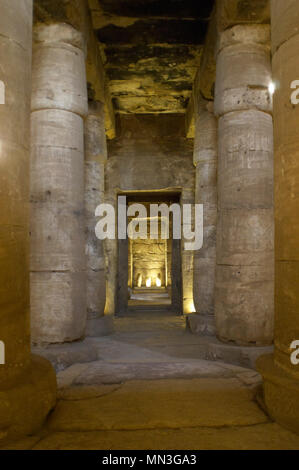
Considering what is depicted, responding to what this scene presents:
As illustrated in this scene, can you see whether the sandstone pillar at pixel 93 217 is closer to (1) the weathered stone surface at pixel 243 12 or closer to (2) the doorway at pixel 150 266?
(2) the doorway at pixel 150 266

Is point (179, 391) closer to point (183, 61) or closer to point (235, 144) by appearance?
point (235, 144)

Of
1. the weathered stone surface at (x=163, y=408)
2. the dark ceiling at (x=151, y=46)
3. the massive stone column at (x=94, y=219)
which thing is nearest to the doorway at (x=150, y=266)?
the dark ceiling at (x=151, y=46)

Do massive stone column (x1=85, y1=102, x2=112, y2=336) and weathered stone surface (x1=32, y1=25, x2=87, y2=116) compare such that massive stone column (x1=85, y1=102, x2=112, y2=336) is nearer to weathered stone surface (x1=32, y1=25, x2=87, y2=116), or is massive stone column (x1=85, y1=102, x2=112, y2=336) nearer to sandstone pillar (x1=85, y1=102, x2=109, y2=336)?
sandstone pillar (x1=85, y1=102, x2=109, y2=336)

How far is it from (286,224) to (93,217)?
6.60 metres

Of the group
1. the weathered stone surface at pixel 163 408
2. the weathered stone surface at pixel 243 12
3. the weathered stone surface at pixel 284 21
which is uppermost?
the weathered stone surface at pixel 243 12

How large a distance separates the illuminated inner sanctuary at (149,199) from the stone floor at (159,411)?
17 millimetres

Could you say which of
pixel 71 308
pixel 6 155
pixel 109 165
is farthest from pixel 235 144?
pixel 109 165

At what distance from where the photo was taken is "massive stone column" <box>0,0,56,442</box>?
2.55 metres

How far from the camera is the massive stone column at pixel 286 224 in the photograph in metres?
2.57

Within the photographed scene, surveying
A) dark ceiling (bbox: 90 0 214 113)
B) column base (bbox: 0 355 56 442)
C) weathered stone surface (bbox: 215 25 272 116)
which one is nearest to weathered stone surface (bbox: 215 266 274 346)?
weathered stone surface (bbox: 215 25 272 116)

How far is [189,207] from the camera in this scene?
480 inches

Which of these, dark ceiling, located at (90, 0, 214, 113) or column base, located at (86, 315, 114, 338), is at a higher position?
dark ceiling, located at (90, 0, 214, 113)

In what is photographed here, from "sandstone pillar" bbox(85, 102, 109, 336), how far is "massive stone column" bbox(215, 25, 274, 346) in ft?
11.4

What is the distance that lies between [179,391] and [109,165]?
990 cm
